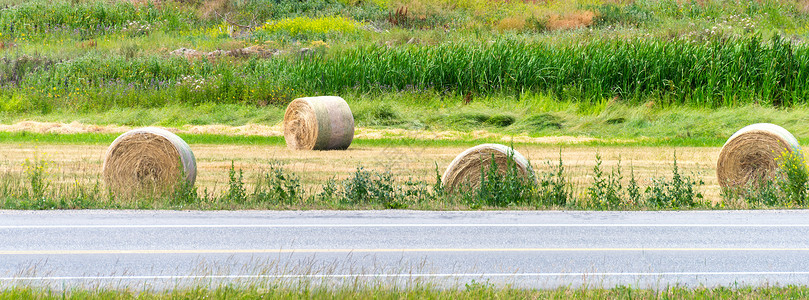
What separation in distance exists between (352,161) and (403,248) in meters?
8.50

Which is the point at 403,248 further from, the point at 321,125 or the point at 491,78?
the point at 491,78

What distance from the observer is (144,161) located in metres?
12.7

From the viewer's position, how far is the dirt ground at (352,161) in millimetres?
14602

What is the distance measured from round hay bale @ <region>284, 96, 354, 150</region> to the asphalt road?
863 centimetres

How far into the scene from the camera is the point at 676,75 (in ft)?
88.6

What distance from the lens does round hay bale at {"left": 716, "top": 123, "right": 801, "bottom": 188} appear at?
13.0 metres

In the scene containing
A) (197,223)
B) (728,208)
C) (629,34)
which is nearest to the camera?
(197,223)

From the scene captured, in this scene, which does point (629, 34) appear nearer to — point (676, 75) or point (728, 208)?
point (676, 75)

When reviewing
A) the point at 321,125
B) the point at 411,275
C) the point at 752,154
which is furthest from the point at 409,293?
the point at 321,125

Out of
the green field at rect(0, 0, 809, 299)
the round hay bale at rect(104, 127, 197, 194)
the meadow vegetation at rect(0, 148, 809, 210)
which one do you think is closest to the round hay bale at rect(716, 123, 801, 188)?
the green field at rect(0, 0, 809, 299)

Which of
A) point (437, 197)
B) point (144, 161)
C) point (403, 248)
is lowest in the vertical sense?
point (437, 197)

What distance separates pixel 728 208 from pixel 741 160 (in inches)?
73.0

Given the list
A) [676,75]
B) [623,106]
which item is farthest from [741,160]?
[676,75]

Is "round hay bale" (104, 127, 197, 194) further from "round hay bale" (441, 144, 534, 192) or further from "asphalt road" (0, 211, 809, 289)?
"round hay bale" (441, 144, 534, 192)
